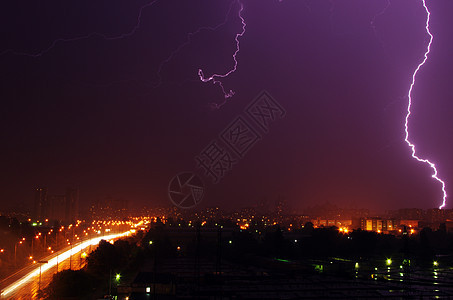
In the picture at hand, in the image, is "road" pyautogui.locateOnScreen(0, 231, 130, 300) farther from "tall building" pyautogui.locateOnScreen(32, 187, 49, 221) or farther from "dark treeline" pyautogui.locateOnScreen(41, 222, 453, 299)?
"tall building" pyautogui.locateOnScreen(32, 187, 49, 221)

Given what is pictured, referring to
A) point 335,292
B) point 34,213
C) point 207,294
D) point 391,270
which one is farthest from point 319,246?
point 34,213

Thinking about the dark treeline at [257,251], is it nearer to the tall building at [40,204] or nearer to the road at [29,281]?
the road at [29,281]

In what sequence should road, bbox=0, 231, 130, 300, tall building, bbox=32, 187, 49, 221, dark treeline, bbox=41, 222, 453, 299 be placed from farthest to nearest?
tall building, bbox=32, 187, 49, 221
dark treeline, bbox=41, 222, 453, 299
road, bbox=0, 231, 130, 300

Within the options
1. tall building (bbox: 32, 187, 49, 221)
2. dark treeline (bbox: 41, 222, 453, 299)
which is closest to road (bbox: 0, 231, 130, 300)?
dark treeline (bbox: 41, 222, 453, 299)

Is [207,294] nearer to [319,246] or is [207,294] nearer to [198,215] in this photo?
[319,246]

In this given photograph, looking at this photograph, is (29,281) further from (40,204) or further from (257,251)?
(40,204)

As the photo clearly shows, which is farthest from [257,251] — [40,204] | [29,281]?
[40,204]

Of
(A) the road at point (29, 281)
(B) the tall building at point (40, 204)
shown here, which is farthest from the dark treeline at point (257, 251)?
(B) the tall building at point (40, 204)

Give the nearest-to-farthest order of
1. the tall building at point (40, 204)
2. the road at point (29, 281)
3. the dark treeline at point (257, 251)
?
the road at point (29, 281), the dark treeline at point (257, 251), the tall building at point (40, 204)
